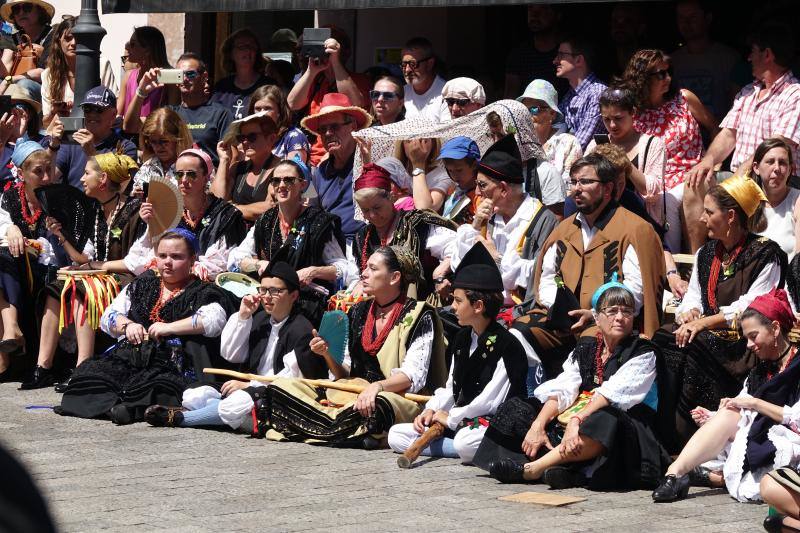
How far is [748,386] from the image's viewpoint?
5633 mm

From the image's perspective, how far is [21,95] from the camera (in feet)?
34.7

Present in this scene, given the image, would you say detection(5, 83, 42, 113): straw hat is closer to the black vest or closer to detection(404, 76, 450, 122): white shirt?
detection(404, 76, 450, 122): white shirt

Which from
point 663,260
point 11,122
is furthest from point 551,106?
point 11,122

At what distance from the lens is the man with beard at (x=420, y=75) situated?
8.96m

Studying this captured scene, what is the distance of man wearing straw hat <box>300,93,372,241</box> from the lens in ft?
27.6

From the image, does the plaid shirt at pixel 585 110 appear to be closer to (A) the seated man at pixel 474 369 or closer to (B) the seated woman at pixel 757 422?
(A) the seated man at pixel 474 369

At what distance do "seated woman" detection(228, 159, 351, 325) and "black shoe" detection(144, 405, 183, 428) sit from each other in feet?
3.56

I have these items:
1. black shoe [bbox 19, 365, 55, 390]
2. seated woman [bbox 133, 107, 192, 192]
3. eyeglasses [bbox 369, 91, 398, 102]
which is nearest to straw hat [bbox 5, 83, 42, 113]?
seated woman [bbox 133, 107, 192, 192]

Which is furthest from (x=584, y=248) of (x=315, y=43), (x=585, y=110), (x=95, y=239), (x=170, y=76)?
(x=170, y=76)

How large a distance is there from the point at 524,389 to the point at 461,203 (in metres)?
1.86

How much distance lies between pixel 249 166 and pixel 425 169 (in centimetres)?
145

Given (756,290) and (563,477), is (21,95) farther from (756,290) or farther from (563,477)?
(756,290)

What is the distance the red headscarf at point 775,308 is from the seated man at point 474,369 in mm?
1251

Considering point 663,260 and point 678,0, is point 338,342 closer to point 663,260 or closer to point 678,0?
point 663,260
